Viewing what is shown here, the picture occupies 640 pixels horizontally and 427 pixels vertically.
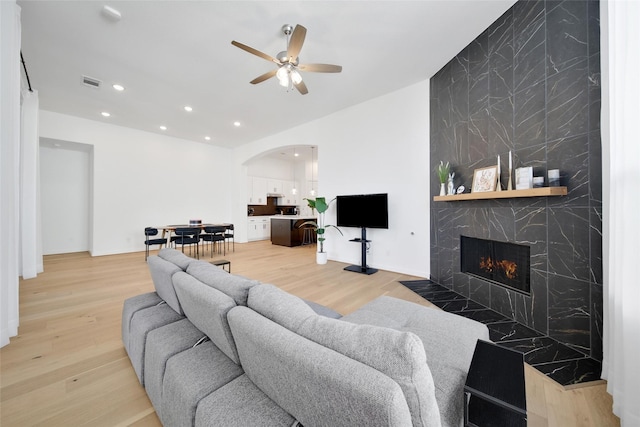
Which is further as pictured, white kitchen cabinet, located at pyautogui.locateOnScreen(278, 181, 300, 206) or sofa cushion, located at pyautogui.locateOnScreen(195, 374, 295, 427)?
white kitchen cabinet, located at pyautogui.locateOnScreen(278, 181, 300, 206)

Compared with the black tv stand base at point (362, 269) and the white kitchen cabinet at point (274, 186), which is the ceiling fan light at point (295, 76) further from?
the white kitchen cabinet at point (274, 186)

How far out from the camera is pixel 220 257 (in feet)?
18.8

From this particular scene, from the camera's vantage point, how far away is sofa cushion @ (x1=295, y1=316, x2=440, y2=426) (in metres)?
0.61

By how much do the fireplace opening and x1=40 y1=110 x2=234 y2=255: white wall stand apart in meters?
7.43

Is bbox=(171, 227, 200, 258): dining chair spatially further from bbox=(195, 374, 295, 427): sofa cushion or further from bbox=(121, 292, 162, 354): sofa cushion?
bbox=(195, 374, 295, 427): sofa cushion

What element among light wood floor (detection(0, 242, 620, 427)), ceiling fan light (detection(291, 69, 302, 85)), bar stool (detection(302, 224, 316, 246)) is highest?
ceiling fan light (detection(291, 69, 302, 85))

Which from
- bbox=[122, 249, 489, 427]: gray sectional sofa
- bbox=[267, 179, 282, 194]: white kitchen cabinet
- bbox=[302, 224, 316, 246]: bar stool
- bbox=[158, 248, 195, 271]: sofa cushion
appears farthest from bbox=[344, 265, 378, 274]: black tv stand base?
bbox=[267, 179, 282, 194]: white kitchen cabinet

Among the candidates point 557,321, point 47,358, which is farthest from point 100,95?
point 557,321

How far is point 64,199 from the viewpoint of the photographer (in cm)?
594

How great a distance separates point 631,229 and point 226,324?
2.38 meters

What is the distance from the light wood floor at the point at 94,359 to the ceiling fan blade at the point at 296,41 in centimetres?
297

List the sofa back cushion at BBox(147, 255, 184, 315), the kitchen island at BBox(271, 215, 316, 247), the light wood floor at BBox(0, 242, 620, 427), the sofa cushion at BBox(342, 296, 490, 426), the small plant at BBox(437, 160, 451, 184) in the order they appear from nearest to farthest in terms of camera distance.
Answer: the sofa cushion at BBox(342, 296, 490, 426) < the light wood floor at BBox(0, 242, 620, 427) < the sofa back cushion at BBox(147, 255, 184, 315) < the small plant at BBox(437, 160, 451, 184) < the kitchen island at BBox(271, 215, 316, 247)

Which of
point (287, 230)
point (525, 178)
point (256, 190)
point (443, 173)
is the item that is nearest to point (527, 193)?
point (525, 178)

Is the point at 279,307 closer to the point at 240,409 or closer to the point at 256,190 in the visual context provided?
the point at 240,409
